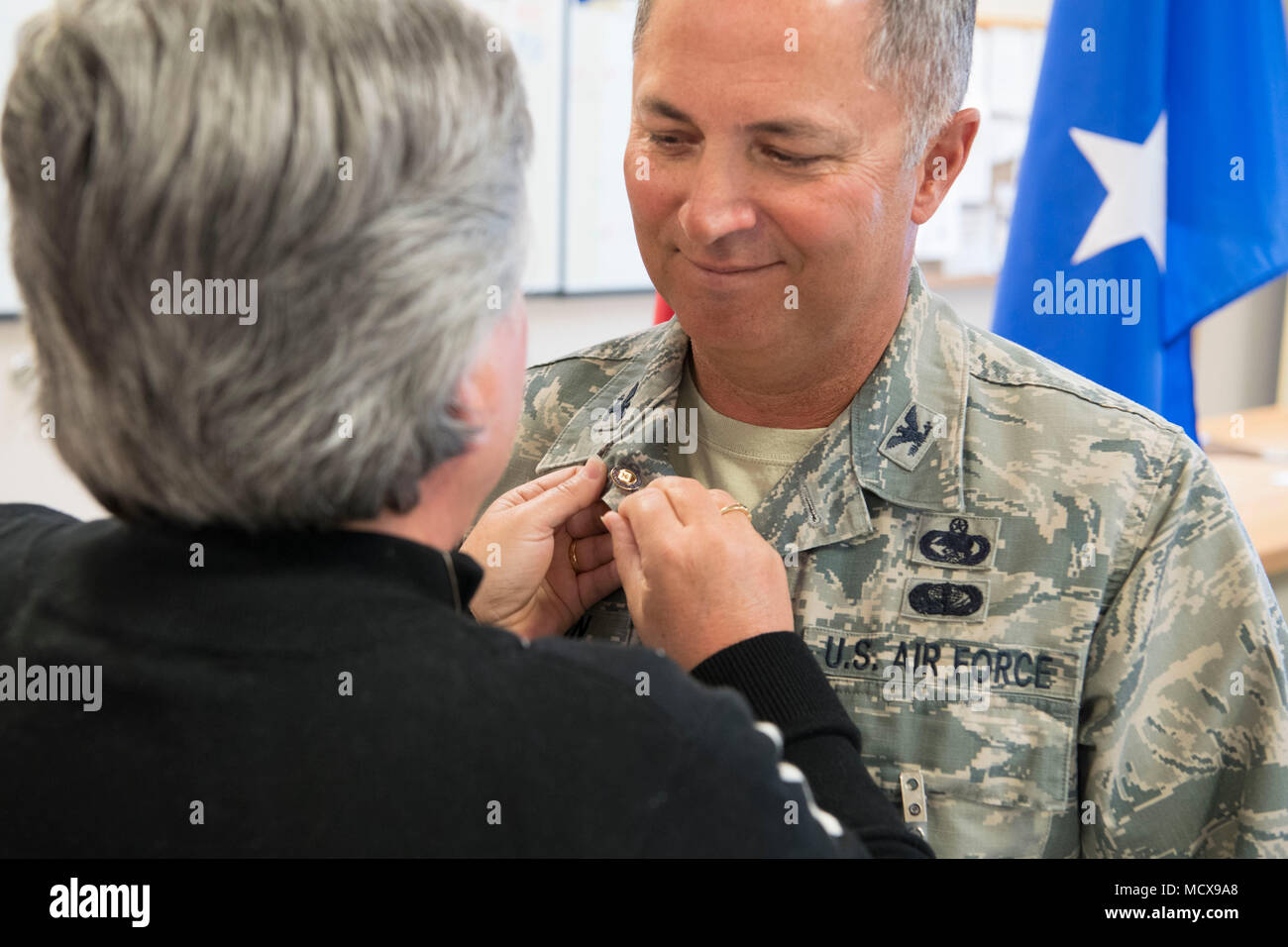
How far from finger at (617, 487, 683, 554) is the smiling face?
0.72 feet

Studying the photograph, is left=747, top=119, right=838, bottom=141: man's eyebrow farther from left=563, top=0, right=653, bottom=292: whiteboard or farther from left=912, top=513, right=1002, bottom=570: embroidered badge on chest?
left=563, top=0, right=653, bottom=292: whiteboard

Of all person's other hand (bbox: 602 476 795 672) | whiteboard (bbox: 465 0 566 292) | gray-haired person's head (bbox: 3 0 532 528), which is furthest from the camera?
whiteboard (bbox: 465 0 566 292)

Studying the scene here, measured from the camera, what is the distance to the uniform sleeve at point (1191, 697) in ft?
3.76

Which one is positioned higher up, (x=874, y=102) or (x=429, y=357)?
(x=874, y=102)

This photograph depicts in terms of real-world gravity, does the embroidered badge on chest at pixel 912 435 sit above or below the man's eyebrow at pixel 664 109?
below

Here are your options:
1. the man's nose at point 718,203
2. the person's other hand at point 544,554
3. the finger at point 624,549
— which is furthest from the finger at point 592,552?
the man's nose at point 718,203

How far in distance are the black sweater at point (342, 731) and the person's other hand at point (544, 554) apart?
1.65ft

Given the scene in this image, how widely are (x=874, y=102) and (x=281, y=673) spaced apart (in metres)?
0.84

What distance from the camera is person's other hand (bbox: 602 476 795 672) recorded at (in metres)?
1.10

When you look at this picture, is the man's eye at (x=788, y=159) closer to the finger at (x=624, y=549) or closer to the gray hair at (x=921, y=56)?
the gray hair at (x=921, y=56)

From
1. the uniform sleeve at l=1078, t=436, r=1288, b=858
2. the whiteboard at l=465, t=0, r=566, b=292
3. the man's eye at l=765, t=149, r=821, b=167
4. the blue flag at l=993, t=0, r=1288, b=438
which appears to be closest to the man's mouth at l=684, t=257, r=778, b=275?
the man's eye at l=765, t=149, r=821, b=167

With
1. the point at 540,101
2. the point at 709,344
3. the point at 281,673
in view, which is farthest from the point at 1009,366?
the point at 540,101

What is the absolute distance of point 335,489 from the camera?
77 centimetres
